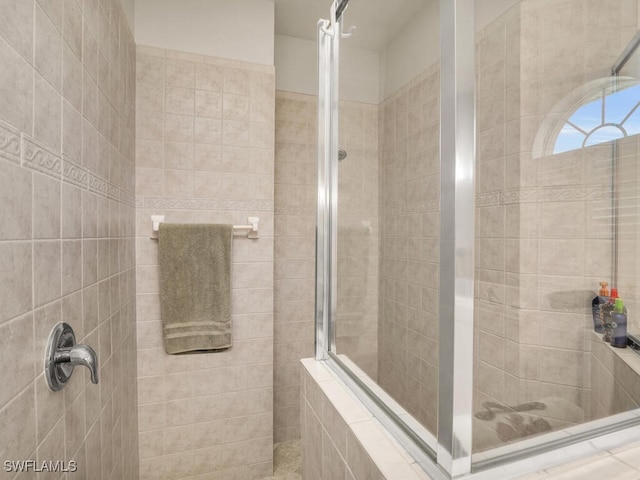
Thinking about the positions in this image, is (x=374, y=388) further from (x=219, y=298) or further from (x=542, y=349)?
(x=219, y=298)

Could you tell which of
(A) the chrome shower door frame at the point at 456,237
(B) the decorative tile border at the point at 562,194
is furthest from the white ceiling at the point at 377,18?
(B) the decorative tile border at the point at 562,194

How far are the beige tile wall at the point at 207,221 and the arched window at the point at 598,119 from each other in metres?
1.31

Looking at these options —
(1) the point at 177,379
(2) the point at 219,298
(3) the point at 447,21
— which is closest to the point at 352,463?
(3) the point at 447,21

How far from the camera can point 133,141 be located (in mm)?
1566

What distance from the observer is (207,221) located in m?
1.71

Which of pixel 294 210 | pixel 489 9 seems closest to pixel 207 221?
pixel 294 210

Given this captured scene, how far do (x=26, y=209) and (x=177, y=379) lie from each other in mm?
1300

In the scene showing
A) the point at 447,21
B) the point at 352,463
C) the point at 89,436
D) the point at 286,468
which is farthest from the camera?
the point at 286,468

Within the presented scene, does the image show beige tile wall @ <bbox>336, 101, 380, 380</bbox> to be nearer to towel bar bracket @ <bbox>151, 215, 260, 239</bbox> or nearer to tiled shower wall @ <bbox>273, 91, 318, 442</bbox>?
towel bar bracket @ <bbox>151, 215, 260, 239</bbox>

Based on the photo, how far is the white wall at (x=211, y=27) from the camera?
1621mm

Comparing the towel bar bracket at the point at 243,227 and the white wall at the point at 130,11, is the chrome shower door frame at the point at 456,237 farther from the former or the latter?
the white wall at the point at 130,11

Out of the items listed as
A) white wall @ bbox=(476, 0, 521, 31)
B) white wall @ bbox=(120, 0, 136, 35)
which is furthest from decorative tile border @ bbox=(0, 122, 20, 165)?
white wall @ bbox=(120, 0, 136, 35)

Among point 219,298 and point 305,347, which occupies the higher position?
point 219,298

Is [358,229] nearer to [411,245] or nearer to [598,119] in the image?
[411,245]
